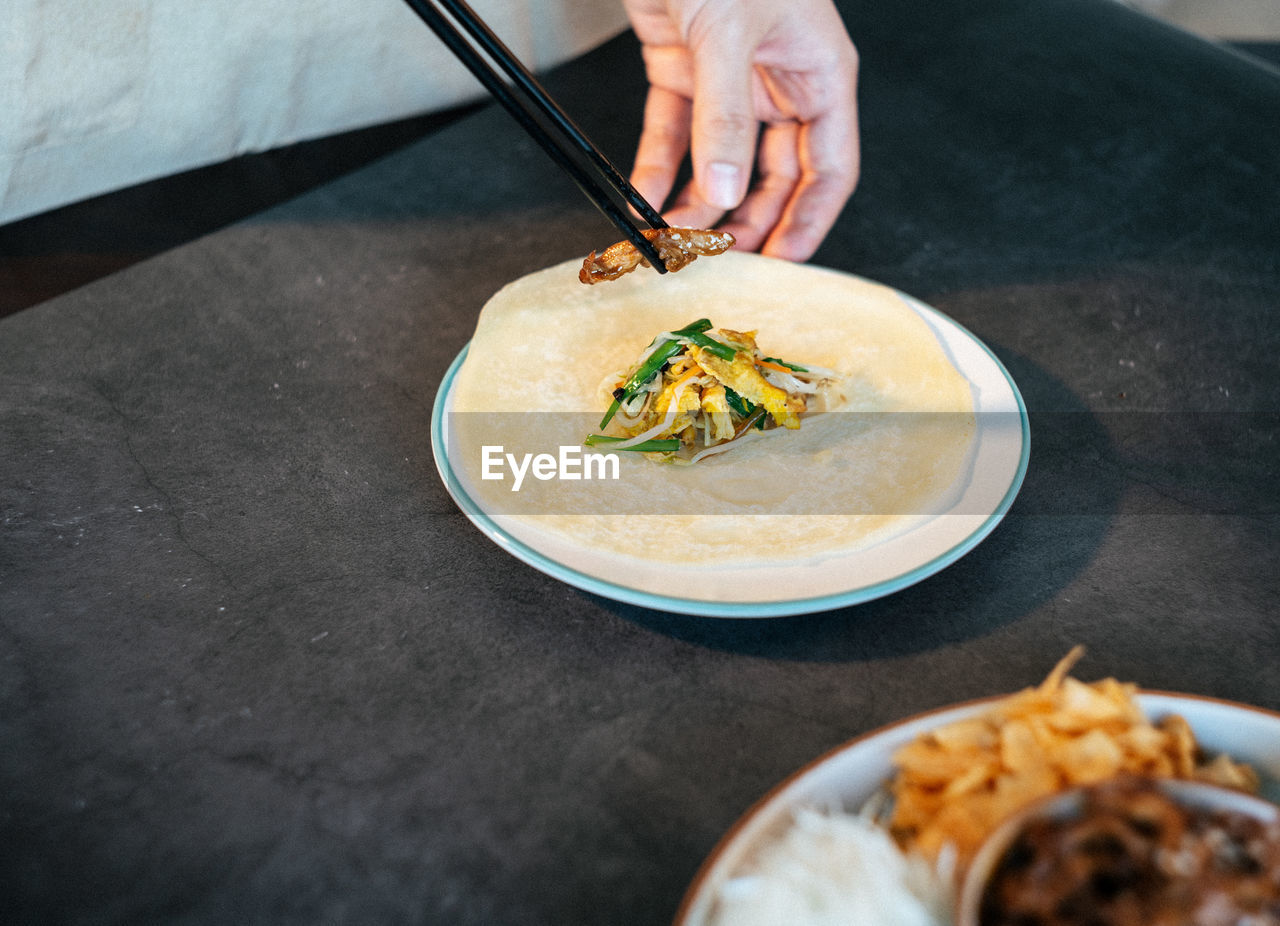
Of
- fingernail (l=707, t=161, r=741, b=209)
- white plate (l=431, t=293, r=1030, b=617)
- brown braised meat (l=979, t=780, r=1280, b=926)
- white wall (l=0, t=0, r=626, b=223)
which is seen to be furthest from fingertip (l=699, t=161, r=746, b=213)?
white wall (l=0, t=0, r=626, b=223)

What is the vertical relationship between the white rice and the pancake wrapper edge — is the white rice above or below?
above

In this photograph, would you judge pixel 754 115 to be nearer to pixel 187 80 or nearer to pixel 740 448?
pixel 740 448

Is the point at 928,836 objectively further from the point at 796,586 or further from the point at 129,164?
the point at 129,164

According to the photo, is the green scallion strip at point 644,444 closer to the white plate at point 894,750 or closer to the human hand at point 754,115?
the human hand at point 754,115

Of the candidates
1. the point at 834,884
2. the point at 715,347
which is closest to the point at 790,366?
the point at 715,347

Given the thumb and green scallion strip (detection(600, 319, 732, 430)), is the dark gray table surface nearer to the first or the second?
green scallion strip (detection(600, 319, 732, 430))
